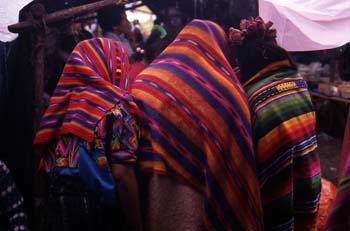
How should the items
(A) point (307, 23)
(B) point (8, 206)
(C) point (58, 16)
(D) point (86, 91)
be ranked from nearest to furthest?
(D) point (86, 91) < (B) point (8, 206) < (C) point (58, 16) < (A) point (307, 23)

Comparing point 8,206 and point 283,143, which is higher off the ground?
point 283,143

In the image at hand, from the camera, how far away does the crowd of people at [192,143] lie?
162 centimetres

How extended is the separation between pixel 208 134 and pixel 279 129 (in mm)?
349

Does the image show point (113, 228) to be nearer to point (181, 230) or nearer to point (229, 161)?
point (181, 230)

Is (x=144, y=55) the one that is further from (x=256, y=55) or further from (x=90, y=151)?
(x=90, y=151)

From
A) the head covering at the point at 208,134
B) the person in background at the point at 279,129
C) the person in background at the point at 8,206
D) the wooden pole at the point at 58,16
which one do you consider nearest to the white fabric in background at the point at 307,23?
the wooden pole at the point at 58,16

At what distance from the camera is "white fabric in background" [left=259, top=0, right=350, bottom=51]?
3.96 meters

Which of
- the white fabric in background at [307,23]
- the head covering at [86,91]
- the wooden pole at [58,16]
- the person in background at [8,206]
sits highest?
the wooden pole at [58,16]

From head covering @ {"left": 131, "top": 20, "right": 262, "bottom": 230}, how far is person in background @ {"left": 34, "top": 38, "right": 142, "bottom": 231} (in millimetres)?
Result: 141

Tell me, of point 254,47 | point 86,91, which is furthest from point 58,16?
point 254,47

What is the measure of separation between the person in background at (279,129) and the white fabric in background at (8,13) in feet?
4.73

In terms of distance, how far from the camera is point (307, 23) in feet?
13.3

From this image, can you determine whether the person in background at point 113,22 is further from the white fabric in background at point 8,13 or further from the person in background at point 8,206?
the person in background at point 8,206

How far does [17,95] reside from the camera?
2.80 metres
